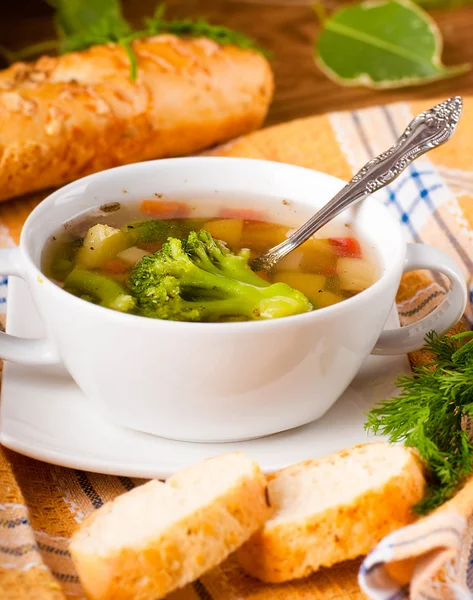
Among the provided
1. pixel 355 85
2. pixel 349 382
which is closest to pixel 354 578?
pixel 349 382

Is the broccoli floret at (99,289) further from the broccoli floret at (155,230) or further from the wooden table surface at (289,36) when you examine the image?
the wooden table surface at (289,36)

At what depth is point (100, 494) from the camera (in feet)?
5.80

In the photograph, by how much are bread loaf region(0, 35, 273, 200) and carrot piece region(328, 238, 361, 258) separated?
1274mm

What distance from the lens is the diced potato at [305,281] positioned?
1821mm

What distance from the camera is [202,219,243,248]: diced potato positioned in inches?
80.0

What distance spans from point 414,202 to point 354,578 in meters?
1.38

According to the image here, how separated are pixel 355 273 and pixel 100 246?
1.92 feet

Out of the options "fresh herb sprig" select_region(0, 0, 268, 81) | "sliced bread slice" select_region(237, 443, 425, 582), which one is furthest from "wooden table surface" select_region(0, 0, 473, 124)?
"sliced bread slice" select_region(237, 443, 425, 582)

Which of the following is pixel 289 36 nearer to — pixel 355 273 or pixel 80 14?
pixel 80 14

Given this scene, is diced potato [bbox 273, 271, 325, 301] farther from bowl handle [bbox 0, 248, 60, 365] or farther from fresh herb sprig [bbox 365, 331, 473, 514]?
bowl handle [bbox 0, 248, 60, 365]

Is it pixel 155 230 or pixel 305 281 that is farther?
pixel 155 230

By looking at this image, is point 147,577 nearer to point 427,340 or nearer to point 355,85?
point 427,340

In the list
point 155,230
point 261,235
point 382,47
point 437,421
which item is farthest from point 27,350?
point 382,47

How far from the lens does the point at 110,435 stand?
5.83 feet
